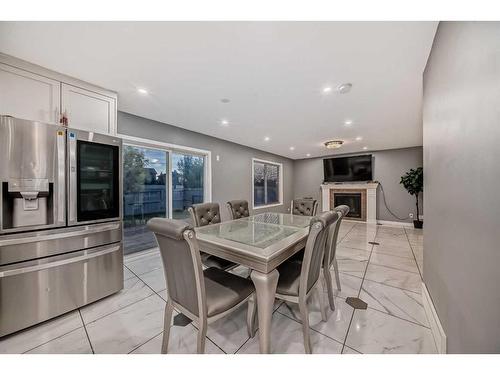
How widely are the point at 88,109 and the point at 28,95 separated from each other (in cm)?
42

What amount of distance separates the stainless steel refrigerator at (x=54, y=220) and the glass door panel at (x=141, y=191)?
3.68ft

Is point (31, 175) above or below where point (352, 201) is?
above

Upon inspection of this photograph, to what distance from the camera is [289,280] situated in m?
1.46

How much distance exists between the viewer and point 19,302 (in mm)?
1503

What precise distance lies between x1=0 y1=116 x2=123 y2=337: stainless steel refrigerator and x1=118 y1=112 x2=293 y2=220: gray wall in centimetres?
116

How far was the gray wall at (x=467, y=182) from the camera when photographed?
0.72 metres

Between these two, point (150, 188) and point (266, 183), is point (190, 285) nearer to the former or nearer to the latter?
point (150, 188)

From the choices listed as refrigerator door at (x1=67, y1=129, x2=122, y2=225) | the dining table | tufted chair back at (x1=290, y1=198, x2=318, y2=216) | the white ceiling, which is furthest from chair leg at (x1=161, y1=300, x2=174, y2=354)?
tufted chair back at (x1=290, y1=198, x2=318, y2=216)

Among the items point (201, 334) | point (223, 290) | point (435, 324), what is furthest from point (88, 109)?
point (435, 324)

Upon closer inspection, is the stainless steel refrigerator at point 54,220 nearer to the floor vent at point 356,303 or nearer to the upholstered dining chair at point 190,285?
the upholstered dining chair at point 190,285

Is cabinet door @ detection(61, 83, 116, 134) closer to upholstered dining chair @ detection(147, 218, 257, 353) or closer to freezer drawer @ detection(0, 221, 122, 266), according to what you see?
freezer drawer @ detection(0, 221, 122, 266)
